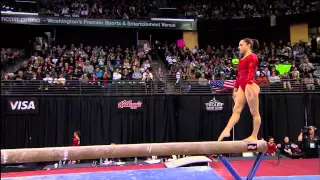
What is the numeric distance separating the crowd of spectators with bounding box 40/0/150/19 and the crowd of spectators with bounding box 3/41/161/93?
3035mm

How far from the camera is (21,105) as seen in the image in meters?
10.9

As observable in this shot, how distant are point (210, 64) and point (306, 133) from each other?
16.2 feet

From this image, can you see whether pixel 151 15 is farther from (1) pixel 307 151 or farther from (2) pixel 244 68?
(2) pixel 244 68

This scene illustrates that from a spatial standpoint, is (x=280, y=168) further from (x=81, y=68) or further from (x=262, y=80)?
(x=81, y=68)

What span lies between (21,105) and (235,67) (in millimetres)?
8035

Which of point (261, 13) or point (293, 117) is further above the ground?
point (261, 13)

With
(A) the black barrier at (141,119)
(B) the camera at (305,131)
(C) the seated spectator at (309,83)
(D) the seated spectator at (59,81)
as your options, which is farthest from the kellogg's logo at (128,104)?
(C) the seated spectator at (309,83)

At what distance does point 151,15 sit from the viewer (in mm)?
18547

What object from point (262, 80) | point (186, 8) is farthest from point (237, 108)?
point (186, 8)

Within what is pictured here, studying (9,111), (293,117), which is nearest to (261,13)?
(293,117)

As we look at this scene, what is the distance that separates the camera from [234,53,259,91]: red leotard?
4.25 meters

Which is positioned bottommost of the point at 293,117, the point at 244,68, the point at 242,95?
the point at 293,117

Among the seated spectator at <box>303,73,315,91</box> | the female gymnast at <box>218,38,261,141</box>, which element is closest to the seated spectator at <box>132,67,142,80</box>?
the seated spectator at <box>303,73,315,91</box>

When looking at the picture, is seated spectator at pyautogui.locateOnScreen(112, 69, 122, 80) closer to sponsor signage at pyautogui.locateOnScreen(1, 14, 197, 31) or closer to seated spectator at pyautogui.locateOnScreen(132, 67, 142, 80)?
seated spectator at pyautogui.locateOnScreen(132, 67, 142, 80)
